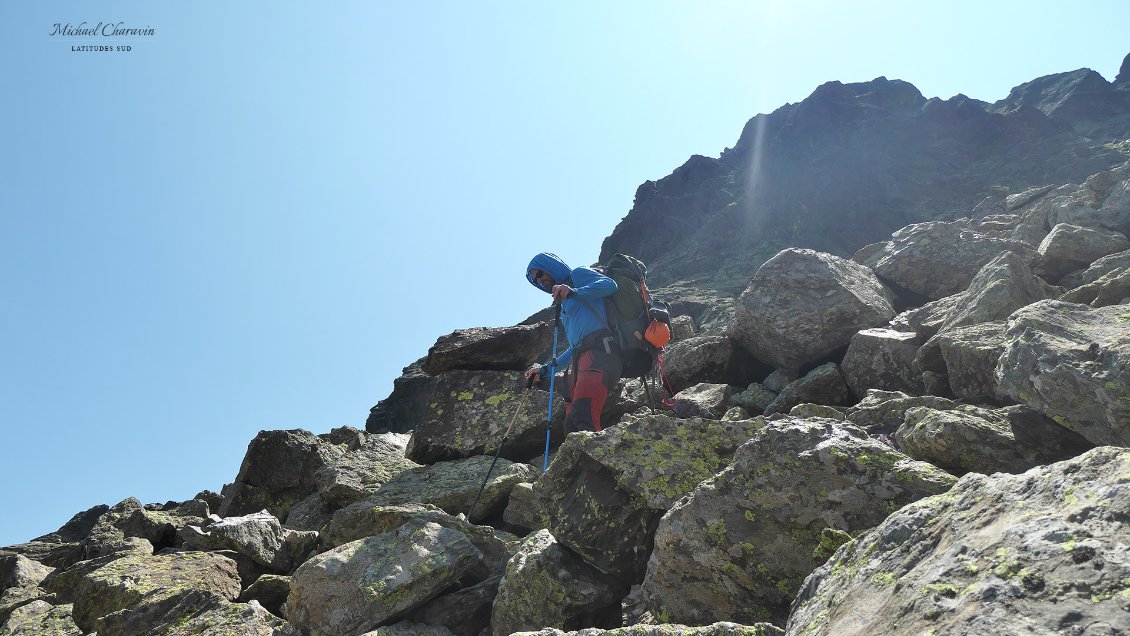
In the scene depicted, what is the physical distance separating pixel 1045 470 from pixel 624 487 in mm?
4360

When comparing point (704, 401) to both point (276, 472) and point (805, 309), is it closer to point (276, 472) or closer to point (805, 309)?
point (805, 309)

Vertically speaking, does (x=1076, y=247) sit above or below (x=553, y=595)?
above

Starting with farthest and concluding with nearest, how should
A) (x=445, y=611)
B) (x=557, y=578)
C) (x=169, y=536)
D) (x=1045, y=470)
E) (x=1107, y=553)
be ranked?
(x=169, y=536), (x=445, y=611), (x=557, y=578), (x=1045, y=470), (x=1107, y=553)

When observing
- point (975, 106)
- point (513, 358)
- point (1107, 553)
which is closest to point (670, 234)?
point (975, 106)

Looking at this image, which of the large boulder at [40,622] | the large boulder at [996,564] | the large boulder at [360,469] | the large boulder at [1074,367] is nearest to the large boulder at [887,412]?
the large boulder at [1074,367]

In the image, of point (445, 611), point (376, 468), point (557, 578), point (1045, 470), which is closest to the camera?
point (1045, 470)

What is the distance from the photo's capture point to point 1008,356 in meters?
7.01

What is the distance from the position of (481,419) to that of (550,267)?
4.15 metres

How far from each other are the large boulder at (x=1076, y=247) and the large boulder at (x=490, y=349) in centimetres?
1199

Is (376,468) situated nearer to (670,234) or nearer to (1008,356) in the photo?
(1008,356)

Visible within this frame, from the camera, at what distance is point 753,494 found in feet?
18.4

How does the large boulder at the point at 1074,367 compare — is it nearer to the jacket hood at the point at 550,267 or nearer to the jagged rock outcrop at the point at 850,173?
the jacket hood at the point at 550,267

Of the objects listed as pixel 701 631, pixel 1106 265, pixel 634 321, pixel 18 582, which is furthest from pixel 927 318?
pixel 18 582

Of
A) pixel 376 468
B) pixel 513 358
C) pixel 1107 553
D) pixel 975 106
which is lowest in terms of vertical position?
pixel 1107 553
